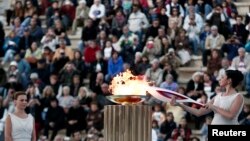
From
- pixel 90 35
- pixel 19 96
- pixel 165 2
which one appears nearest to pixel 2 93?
pixel 90 35

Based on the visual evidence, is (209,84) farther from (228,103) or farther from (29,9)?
(228,103)

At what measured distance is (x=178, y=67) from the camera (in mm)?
27750

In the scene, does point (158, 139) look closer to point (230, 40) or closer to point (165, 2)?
point (230, 40)

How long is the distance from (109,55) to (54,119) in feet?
8.71

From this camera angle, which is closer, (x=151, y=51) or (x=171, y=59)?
(x=171, y=59)

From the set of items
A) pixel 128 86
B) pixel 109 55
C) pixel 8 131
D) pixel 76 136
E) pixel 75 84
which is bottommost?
pixel 76 136

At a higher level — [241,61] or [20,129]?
[241,61]

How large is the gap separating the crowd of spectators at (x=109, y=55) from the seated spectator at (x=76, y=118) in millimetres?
22

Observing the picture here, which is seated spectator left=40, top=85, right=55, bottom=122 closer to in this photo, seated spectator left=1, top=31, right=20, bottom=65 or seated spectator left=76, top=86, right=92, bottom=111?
seated spectator left=76, top=86, right=92, bottom=111

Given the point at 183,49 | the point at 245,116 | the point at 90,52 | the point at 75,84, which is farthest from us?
the point at 90,52

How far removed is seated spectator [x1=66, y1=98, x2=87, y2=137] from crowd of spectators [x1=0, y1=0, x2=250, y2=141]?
0.07 ft

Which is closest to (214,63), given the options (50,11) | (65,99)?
(65,99)

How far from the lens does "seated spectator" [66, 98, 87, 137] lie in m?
26.5

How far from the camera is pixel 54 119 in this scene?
27062mm
